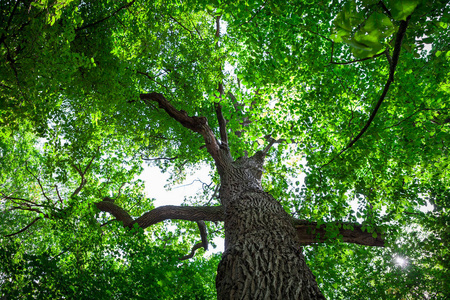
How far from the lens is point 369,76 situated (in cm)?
634

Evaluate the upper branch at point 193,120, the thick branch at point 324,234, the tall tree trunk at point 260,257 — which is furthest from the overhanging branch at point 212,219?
the upper branch at point 193,120

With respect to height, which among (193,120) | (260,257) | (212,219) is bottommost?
(260,257)

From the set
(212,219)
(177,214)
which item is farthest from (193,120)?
(212,219)

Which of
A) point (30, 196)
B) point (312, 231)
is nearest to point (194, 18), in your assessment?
point (312, 231)

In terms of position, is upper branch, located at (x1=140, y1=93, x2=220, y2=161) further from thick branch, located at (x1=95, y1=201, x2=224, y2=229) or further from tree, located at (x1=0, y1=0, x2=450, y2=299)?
thick branch, located at (x1=95, y1=201, x2=224, y2=229)

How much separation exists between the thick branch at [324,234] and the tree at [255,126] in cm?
3

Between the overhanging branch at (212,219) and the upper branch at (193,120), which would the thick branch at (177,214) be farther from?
the upper branch at (193,120)

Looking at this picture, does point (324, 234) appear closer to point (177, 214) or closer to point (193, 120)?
point (177, 214)

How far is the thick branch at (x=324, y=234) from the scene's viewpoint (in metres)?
4.93

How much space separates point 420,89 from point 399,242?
465 cm

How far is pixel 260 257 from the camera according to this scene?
2.77 m

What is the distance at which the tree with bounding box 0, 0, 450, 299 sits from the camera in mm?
2713

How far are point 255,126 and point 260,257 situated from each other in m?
4.75

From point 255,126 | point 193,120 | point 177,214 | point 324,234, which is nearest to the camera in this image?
point 324,234
